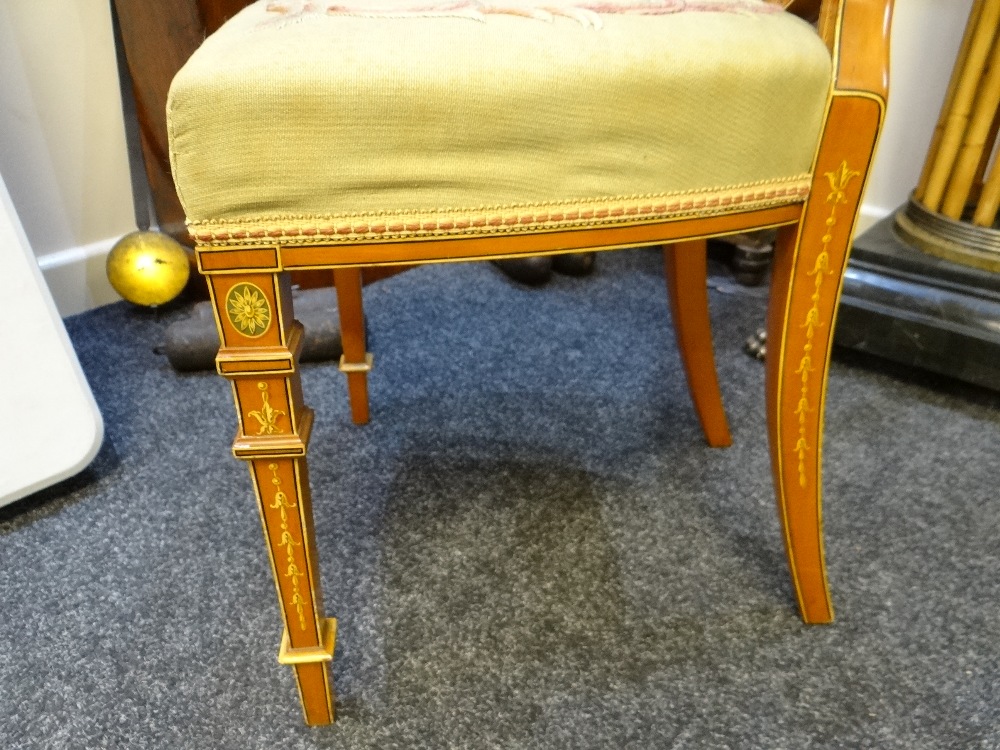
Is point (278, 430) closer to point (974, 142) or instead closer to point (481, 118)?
point (481, 118)

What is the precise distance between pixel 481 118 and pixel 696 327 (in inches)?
19.6

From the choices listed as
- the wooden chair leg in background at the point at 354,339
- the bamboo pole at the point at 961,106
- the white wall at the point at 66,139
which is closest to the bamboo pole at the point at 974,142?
the bamboo pole at the point at 961,106

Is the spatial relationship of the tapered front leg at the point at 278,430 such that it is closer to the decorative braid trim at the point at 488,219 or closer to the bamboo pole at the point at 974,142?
the decorative braid trim at the point at 488,219

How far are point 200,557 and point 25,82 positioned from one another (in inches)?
32.0

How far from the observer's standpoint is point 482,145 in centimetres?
46

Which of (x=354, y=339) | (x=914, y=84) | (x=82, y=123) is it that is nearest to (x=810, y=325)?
(x=354, y=339)

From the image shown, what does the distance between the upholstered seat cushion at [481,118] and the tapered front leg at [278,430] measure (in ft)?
0.14

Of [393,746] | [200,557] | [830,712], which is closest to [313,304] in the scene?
[200,557]

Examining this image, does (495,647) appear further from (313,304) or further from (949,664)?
(313,304)

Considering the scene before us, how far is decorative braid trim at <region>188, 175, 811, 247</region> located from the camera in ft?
1.51

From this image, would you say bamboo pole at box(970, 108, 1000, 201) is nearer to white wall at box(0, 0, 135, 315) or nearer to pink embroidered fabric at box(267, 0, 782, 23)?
pink embroidered fabric at box(267, 0, 782, 23)

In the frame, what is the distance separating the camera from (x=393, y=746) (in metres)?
0.62

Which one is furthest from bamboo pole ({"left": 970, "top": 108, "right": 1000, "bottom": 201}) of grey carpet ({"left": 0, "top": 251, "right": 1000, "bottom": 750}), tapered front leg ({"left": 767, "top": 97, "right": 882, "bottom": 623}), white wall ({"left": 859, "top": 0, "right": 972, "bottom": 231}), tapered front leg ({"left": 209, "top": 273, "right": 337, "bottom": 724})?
tapered front leg ({"left": 209, "top": 273, "right": 337, "bottom": 724})

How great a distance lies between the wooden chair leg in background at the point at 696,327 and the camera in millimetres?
838
